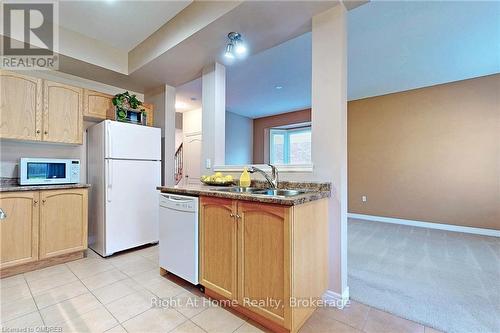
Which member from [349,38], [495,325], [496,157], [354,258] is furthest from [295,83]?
[495,325]

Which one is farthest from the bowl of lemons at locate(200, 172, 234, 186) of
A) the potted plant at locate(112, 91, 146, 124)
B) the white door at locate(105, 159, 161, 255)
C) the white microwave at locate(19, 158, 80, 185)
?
the white microwave at locate(19, 158, 80, 185)

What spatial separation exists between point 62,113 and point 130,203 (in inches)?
51.4

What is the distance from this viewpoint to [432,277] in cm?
225

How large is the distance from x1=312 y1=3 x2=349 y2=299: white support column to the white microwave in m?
2.82

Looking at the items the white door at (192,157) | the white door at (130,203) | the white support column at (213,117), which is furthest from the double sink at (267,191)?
the white door at (192,157)

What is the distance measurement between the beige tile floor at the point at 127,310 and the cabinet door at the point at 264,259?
0.76 feet

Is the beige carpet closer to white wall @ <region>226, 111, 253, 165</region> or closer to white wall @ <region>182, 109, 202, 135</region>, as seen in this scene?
white wall @ <region>226, 111, 253, 165</region>

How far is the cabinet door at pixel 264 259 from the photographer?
53.4 inches

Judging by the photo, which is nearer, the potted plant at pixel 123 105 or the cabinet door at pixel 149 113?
the potted plant at pixel 123 105

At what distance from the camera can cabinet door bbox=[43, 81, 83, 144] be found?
2.56 metres

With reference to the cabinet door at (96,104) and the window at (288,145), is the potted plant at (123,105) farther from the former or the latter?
the window at (288,145)

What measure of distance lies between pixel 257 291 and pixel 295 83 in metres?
3.64

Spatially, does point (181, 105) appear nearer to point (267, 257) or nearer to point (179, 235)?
point (179, 235)

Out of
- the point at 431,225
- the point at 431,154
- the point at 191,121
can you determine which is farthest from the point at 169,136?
the point at 431,225
